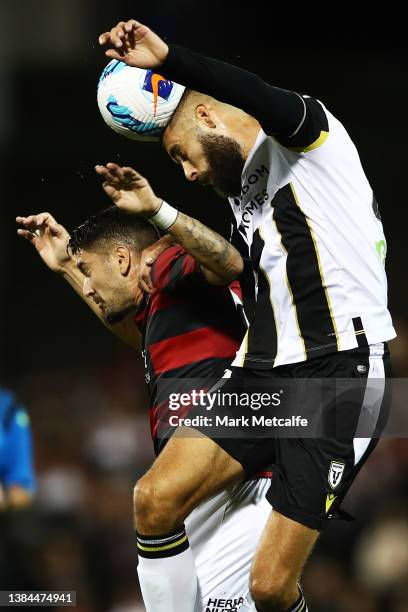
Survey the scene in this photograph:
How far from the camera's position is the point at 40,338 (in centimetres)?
1058

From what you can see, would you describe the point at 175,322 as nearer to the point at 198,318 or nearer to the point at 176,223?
the point at 198,318

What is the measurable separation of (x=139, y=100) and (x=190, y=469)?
1.37 metres

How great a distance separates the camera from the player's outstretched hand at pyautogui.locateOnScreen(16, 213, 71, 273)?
4.94 m

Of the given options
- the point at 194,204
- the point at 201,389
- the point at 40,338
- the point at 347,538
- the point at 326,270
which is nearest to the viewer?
the point at 326,270

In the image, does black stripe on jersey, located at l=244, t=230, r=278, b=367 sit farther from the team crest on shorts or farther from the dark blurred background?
the dark blurred background

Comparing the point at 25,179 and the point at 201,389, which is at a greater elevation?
the point at 201,389

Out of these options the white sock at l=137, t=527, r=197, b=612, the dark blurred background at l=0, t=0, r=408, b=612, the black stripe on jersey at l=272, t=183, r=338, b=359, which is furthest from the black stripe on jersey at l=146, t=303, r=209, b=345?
the dark blurred background at l=0, t=0, r=408, b=612

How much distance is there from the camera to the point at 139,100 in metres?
4.28

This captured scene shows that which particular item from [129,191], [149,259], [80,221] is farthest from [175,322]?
[80,221]

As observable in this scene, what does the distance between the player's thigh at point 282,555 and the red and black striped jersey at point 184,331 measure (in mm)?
699

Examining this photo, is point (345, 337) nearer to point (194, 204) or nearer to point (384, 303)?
point (384, 303)

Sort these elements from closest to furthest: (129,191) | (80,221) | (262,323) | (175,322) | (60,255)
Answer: (129,191) < (262,323) < (175,322) < (60,255) < (80,221)

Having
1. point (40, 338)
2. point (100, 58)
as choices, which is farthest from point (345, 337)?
point (100, 58)

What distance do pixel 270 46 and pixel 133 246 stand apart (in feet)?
21.5
